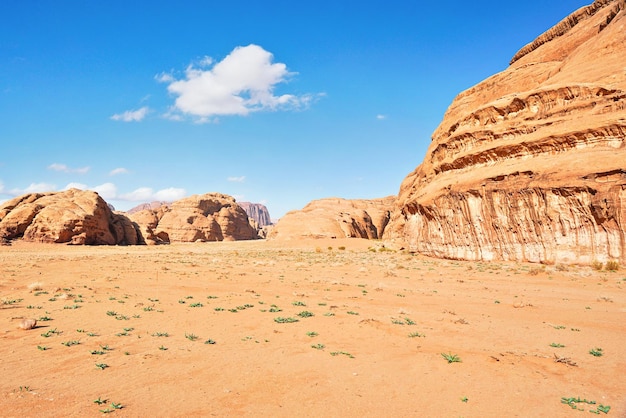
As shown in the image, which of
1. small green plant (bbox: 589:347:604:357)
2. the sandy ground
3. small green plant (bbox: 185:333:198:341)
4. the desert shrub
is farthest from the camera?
the desert shrub

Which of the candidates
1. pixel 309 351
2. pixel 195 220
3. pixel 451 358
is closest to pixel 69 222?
pixel 195 220

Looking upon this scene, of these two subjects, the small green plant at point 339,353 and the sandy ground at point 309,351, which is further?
the small green plant at point 339,353

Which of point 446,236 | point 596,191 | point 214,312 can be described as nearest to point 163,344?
point 214,312

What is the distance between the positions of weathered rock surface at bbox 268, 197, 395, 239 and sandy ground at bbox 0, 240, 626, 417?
56.3 m

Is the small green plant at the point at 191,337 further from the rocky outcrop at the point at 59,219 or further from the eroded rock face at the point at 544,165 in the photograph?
the rocky outcrop at the point at 59,219

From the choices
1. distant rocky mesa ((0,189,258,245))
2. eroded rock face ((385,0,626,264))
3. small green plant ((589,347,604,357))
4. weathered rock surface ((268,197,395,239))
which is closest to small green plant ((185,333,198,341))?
small green plant ((589,347,604,357))

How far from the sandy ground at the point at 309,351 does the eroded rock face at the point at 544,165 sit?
21.3 feet

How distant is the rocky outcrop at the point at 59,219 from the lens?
176 ft

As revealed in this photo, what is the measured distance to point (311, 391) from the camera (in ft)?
20.7

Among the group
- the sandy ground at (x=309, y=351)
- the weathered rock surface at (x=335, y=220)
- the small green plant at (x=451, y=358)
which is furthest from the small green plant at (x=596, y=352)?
the weathered rock surface at (x=335, y=220)

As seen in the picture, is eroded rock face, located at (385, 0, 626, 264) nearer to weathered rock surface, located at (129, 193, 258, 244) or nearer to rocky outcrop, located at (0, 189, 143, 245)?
rocky outcrop, located at (0, 189, 143, 245)

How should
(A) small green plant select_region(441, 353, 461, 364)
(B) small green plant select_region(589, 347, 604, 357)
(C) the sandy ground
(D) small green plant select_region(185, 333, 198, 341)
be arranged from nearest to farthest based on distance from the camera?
(C) the sandy ground → (A) small green plant select_region(441, 353, 461, 364) → (B) small green plant select_region(589, 347, 604, 357) → (D) small green plant select_region(185, 333, 198, 341)

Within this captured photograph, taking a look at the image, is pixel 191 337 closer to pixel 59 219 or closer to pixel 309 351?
pixel 309 351

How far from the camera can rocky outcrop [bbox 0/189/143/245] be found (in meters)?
53.8
